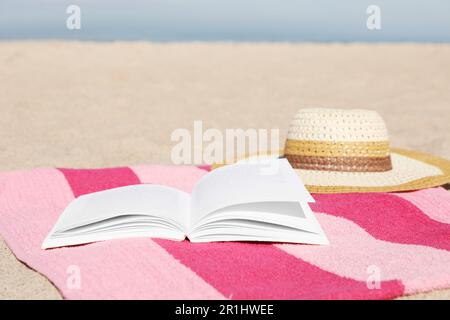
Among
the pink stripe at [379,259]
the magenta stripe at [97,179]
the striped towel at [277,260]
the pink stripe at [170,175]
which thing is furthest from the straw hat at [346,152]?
the magenta stripe at [97,179]

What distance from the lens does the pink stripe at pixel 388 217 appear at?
2.12 meters

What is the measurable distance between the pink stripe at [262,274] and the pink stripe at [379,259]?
45 mm

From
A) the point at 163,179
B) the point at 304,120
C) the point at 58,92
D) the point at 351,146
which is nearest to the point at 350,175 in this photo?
the point at 351,146

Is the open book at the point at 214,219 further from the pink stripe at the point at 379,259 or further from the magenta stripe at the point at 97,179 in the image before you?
the magenta stripe at the point at 97,179

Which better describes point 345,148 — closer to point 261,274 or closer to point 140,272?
point 261,274

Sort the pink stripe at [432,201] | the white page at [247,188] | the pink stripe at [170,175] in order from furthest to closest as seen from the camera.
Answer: the pink stripe at [170,175] < the pink stripe at [432,201] < the white page at [247,188]

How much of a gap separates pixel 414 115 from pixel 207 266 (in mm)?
4196

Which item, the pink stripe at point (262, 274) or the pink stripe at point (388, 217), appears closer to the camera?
the pink stripe at point (262, 274)

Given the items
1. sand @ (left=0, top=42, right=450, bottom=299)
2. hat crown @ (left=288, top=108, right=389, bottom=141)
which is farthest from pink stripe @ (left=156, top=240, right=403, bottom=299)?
hat crown @ (left=288, top=108, right=389, bottom=141)

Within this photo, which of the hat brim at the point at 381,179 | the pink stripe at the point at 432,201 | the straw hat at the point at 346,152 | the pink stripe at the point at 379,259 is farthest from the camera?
the straw hat at the point at 346,152

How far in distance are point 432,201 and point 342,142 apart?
0.49 m

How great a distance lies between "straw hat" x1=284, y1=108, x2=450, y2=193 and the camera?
276 centimetres

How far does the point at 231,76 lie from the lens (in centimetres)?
775

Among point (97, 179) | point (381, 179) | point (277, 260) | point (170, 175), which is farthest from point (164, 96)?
point (277, 260)
